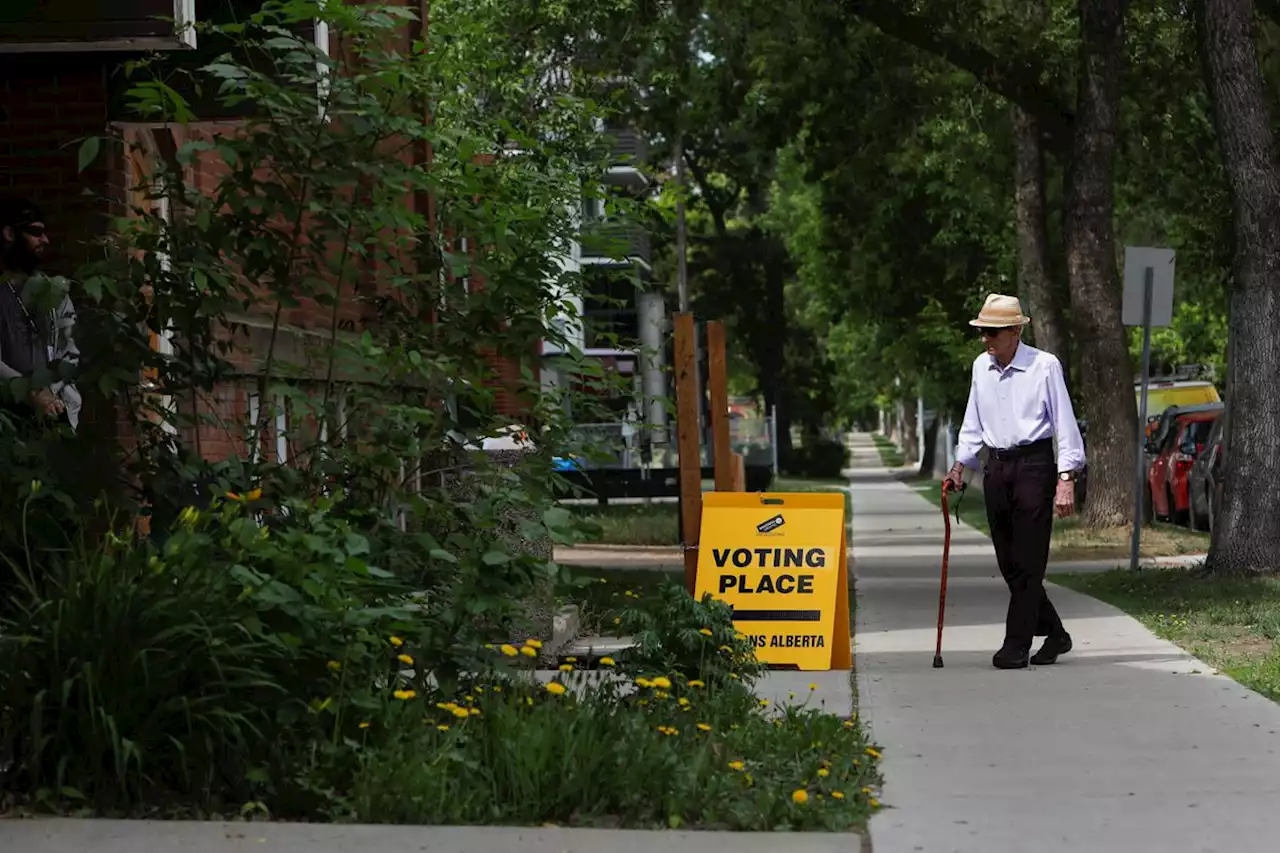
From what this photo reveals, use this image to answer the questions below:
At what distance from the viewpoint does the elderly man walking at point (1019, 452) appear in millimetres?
11000

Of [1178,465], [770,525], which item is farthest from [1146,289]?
[1178,465]

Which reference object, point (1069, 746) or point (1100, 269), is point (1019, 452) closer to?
point (1069, 746)

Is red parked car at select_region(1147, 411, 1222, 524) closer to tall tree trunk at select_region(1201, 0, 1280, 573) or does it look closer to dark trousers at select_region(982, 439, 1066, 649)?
tall tree trunk at select_region(1201, 0, 1280, 573)

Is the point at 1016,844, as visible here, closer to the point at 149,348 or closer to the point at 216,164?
the point at 149,348

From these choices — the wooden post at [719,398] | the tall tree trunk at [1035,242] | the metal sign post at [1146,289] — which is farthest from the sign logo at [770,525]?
the tall tree trunk at [1035,242]

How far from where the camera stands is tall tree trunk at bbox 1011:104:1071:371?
2942 centimetres

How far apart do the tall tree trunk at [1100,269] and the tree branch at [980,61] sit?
1.01 m

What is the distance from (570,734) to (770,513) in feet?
15.2

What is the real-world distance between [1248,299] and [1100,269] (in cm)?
969

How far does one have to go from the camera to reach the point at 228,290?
26.3 feet

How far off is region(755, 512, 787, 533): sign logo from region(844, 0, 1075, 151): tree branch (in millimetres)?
13734

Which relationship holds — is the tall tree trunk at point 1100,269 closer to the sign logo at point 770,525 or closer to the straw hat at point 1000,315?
the straw hat at point 1000,315

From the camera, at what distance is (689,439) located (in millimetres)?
12094

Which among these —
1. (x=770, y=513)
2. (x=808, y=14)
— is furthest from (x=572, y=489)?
(x=808, y=14)
